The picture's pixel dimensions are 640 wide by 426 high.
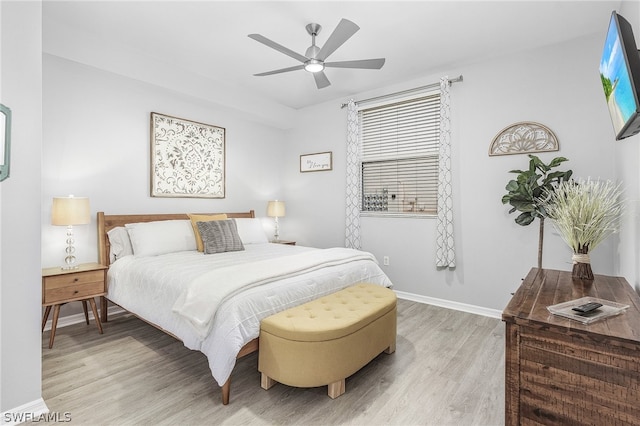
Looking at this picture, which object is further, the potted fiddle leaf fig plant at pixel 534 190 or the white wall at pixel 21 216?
the potted fiddle leaf fig plant at pixel 534 190

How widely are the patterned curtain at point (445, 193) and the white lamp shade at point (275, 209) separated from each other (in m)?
2.43

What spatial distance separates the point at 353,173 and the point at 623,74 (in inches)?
131

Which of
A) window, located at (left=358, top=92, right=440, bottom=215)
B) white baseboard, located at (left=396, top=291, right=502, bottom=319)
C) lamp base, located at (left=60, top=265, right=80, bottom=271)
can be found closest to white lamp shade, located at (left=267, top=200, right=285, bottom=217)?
window, located at (left=358, top=92, right=440, bottom=215)

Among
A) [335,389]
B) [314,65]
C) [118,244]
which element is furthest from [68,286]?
[314,65]

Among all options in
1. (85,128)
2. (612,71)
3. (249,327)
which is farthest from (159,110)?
(612,71)

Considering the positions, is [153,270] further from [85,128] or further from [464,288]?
[464,288]

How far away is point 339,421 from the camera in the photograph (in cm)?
181

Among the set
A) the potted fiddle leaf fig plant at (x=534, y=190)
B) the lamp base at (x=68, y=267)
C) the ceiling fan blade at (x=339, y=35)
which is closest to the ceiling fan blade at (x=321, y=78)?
the ceiling fan blade at (x=339, y=35)

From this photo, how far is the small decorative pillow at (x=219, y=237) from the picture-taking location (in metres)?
3.51

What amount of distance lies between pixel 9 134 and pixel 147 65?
2.14 metres

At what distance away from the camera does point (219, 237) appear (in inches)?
141

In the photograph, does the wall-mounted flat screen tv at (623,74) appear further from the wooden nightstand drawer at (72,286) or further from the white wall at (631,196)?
the wooden nightstand drawer at (72,286)

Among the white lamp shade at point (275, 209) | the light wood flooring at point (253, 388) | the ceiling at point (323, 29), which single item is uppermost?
the ceiling at point (323, 29)

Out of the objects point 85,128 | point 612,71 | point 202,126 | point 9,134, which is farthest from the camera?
point 202,126
